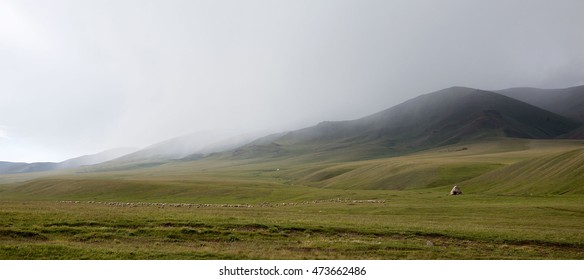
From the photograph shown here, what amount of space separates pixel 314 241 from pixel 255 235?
4.38m

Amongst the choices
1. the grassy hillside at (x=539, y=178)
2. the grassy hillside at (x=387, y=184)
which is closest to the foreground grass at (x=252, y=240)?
the grassy hillside at (x=539, y=178)

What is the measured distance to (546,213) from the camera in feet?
148

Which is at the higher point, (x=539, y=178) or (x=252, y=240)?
(x=252, y=240)

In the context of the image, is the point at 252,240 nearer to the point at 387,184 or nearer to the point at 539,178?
the point at 539,178

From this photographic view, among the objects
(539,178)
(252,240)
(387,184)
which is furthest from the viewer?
(387,184)

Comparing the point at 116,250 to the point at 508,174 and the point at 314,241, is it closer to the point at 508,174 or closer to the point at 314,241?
the point at 314,241

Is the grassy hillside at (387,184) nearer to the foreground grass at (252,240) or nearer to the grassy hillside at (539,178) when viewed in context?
the grassy hillside at (539,178)

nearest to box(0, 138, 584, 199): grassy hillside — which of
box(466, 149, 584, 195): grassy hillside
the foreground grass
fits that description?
box(466, 149, 584, 195): grassy hillside

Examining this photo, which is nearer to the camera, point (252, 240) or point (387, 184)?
point (252, 240)

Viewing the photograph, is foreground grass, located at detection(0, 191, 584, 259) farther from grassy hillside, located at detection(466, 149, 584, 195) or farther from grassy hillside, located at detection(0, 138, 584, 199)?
grassy hillside, located at detection(0, 138, 584, 199)

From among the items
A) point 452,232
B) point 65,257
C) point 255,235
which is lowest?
point 452,232

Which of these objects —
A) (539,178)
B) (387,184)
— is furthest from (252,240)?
(387,184)

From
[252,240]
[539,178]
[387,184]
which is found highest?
[252,240]
